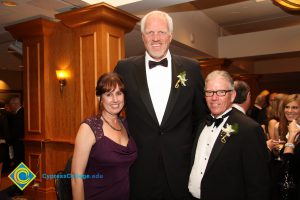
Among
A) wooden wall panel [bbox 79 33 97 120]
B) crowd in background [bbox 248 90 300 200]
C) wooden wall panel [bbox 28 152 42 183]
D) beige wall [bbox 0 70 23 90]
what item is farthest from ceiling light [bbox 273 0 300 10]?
beige wall [bbox 0 70 23 90]

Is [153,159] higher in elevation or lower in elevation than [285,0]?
lower

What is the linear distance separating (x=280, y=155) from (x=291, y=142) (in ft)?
0.56

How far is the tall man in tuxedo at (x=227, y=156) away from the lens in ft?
6.06

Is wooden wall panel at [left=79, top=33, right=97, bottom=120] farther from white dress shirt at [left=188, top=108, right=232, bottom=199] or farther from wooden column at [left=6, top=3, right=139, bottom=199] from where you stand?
white dress shirt at [left=188, top=108, right=232, bottom=199]

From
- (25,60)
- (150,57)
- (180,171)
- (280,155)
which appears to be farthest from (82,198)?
(25,60)

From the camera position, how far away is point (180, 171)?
208cm

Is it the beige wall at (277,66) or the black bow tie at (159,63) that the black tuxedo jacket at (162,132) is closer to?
the black bow tie at (159,63)

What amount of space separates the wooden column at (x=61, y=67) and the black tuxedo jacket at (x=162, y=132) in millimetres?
2599

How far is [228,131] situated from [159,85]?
0.59 meters

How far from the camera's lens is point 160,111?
211 centimetres

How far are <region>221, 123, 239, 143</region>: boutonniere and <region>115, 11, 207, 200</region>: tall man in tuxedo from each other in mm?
287

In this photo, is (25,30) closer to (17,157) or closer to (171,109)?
(17,157)

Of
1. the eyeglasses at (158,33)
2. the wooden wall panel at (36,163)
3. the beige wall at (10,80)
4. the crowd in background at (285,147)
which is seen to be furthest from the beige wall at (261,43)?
the beige wall at (10,80)

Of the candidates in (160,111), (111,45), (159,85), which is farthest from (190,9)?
(160,111)
